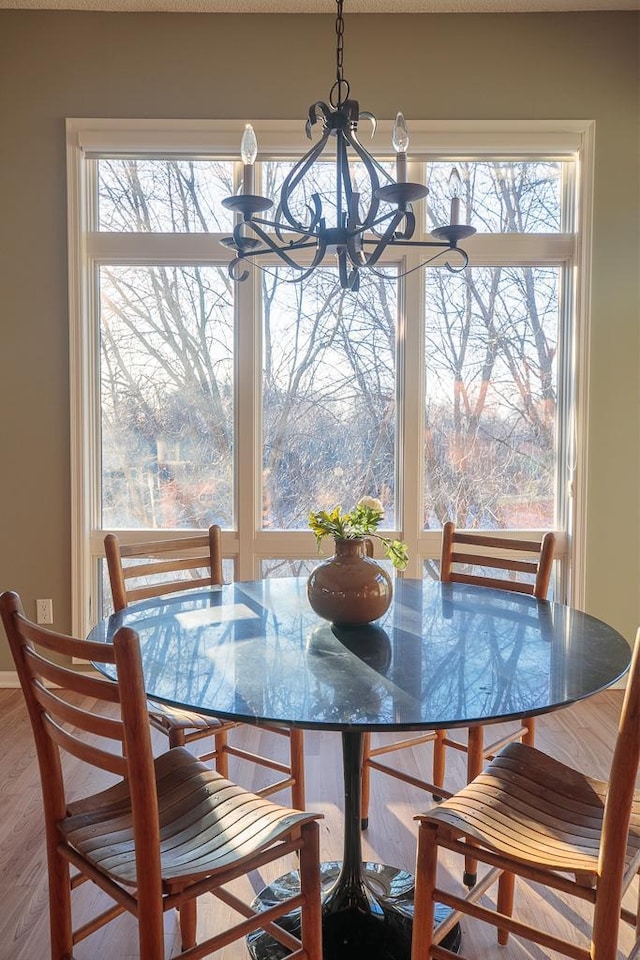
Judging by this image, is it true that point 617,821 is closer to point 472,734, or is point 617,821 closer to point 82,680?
point 472,734

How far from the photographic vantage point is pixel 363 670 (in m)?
1.46

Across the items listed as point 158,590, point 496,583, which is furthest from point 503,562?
point 158,590

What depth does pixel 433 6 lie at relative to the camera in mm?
3225

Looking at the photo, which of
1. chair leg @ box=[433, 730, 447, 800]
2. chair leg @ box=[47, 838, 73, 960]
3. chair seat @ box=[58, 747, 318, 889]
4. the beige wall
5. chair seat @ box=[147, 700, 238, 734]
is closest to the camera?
chair seat @ box=[58, 747, 318, 889]

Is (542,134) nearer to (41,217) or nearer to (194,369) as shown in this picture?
(194,369)

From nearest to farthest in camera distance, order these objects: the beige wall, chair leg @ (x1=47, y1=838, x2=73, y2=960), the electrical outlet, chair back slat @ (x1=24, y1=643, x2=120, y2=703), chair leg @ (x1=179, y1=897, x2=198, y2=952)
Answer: chair back slat @ (x1=24, y1=643, x2=120, y2=703) < chair leg @ (x1=47, y1=838, x2=73, y2=960) < chair leg @ (x1=179, y1=897, x2=198, y2=952) < the beige wall < the electrical outlet

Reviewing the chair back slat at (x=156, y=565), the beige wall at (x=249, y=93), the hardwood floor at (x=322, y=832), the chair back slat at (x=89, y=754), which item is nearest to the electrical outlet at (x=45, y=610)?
the hardwood floor at (x=322, y=832)

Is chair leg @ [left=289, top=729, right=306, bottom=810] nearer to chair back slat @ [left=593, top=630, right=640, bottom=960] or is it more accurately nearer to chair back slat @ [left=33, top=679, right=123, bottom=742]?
chair back slat @ [left=33, top=679, right=123, bottom=742]

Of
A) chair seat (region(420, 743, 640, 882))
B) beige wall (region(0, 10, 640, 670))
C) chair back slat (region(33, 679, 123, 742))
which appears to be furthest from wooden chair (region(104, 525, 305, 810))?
beige wall (region(0, 10, 640, 670))

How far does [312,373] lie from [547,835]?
246cm

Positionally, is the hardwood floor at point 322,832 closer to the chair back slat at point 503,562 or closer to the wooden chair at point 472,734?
the wooden chair at point 472,734

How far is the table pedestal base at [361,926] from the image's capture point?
171 cm

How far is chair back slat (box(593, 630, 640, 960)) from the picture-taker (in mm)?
1169

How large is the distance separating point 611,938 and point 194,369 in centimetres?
284
